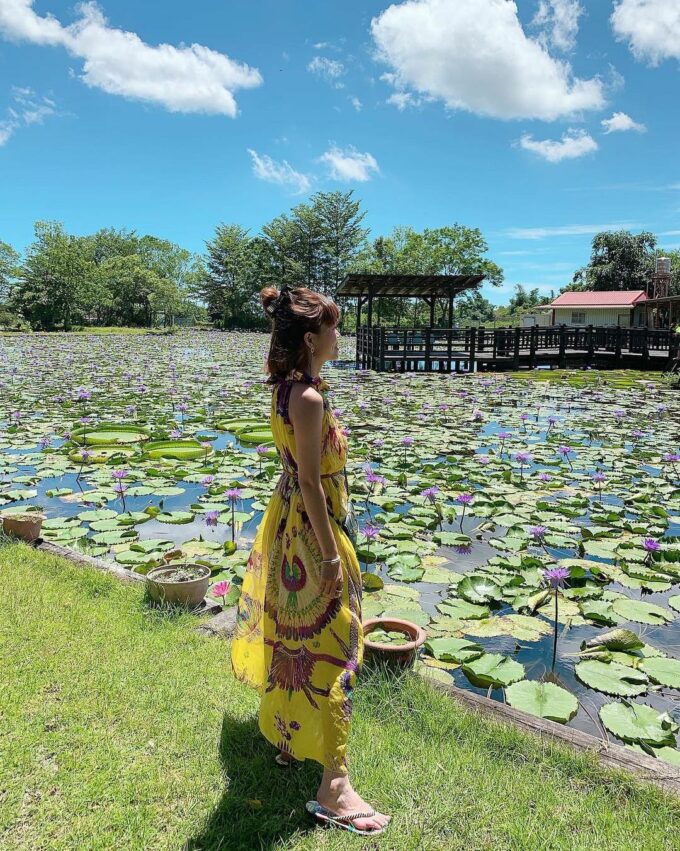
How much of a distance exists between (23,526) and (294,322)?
113 inches

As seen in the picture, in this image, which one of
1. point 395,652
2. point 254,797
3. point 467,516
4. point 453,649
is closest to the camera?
point 254,797

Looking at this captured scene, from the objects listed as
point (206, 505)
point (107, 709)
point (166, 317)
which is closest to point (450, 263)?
point (166, 317)

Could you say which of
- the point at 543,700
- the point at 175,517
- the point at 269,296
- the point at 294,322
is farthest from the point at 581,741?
the point at 175,517

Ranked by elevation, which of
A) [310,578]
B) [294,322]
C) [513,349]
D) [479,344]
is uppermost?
[479,344]

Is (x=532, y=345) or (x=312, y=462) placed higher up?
(x=532, y=345)

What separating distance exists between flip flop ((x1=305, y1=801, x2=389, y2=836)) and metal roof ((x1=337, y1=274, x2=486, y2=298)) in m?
14.8

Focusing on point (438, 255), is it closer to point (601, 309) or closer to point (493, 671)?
point (601, 309)

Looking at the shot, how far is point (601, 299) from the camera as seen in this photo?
131 feet

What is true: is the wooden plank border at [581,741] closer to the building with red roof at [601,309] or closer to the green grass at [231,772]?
the green grass at [231,772]

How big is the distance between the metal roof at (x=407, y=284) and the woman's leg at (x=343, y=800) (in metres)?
14.7

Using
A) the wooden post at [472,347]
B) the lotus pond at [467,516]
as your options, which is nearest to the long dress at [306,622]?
the lotus pond at [467,516]

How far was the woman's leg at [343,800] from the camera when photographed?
63.8 inches

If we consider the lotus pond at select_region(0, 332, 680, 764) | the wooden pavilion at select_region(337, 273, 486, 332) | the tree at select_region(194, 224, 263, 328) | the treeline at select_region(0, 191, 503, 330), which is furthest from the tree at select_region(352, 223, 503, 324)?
the lotus pond at select_region(0, 332, 680, 764)

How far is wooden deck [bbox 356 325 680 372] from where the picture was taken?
667 inches
